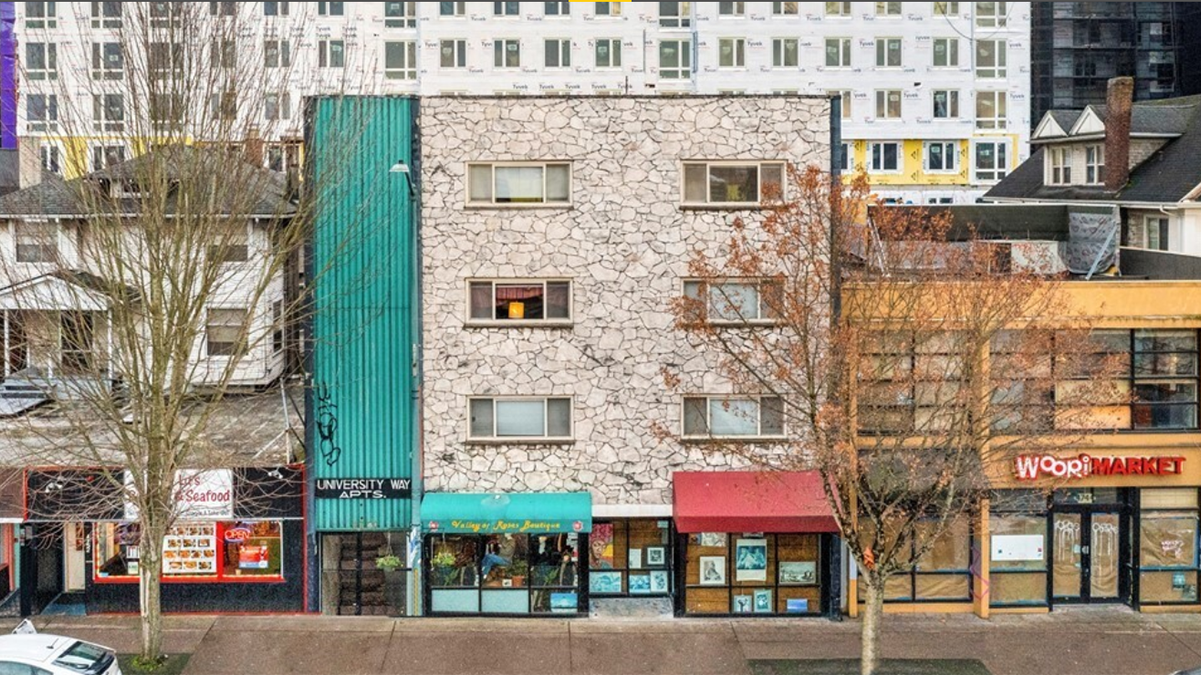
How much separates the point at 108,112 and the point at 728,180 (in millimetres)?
11037

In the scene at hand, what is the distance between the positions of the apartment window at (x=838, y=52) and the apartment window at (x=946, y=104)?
5.12 m

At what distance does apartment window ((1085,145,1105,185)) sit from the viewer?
37.6m

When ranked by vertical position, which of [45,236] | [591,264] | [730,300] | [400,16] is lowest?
[730,300]

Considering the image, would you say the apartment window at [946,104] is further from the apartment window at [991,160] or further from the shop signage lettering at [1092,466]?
the shop signage lettering at [1092,466]

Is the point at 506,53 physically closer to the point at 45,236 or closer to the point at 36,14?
the point at 36,14

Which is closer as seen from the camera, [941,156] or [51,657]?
[51,657]

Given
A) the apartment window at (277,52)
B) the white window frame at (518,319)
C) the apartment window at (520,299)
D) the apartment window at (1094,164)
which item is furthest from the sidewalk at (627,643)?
the apartment window at (1094,164)

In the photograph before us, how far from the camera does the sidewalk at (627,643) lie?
2114 cm

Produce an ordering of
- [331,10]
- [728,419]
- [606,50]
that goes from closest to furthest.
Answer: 1. [728,419]
2. [331,10]
3. [606,50]

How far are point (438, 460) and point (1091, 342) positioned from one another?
1253cm

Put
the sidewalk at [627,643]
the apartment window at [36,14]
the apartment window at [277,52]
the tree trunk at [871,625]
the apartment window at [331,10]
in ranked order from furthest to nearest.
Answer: the apartment window at [331,10] < the apartment window at [36,14] < the sidewalk at [627,643] < the apartment window at [277,52] < the tree trunk at [871,625]

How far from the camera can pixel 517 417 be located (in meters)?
23.9

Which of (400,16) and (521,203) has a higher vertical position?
(400,16)

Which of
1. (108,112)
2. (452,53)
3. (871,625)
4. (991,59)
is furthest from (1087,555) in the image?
(991,59)
